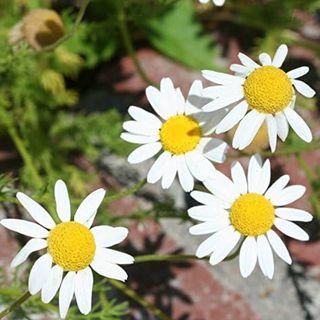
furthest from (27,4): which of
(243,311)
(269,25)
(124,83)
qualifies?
(243,311)

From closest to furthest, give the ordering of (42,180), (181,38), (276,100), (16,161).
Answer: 1. (276,100)
2. (42,180)
3. (16,161)
4. (181,38)

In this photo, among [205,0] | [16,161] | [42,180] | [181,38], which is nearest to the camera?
[205,0]

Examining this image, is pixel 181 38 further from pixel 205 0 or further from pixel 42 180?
pixel 205 0

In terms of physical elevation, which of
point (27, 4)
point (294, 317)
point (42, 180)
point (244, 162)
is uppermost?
point (27, 4)

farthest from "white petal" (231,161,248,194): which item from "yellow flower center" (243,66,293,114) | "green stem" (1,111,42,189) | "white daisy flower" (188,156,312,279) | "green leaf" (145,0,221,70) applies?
"green leaf" (145,0,221,70)

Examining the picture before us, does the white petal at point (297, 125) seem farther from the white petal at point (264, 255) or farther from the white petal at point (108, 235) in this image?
the white petal at point (108, 235)

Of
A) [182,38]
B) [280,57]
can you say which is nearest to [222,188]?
[280,57]

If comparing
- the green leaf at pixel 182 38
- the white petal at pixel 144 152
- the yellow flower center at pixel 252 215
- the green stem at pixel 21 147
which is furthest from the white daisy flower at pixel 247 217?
the green leaf at pixel 182 38
